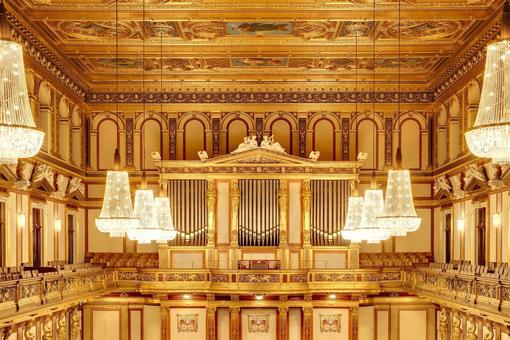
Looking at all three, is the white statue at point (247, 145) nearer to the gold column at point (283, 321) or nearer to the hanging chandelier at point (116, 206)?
the gold column at point (283, 321)

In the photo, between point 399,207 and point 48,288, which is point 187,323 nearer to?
point 48,288

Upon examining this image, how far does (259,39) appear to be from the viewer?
1967 centimetres

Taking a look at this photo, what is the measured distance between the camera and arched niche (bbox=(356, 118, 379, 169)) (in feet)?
82.6

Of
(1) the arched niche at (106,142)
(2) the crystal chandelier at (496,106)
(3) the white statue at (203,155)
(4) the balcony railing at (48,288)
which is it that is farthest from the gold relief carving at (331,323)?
(2) the crystal chandelier at (496,106)

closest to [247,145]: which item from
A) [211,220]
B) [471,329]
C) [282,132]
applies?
[282,132]

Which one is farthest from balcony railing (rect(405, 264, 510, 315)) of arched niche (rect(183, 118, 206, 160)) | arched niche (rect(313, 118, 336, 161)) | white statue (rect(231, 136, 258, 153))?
arched niche (rect(183, 118, 206, 160))

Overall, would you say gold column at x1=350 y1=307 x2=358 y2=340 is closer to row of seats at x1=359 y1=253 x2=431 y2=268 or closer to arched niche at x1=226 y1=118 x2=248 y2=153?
row of seats at x1=359 y1=253 x2=431 y2=268

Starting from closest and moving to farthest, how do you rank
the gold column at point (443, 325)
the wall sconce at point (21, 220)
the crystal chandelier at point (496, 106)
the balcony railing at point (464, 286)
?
1. the crystal chandelier at point (496, 106)
2. the balcony railing at point (464, 286)
3. the wall sconce at point (21, 220)
4. the gold column at point (443, 325)

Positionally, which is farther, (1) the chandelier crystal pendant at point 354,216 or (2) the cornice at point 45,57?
(2) the cornice at point 45,57

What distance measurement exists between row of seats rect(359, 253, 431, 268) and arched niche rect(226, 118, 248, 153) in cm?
Answer: 600

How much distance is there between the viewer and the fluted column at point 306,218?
76.6 feet

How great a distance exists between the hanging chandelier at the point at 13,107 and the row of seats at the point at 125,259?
17.6 meters

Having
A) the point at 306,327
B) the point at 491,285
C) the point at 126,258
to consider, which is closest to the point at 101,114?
the point at 126,258

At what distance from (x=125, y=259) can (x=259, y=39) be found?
9.59 m
